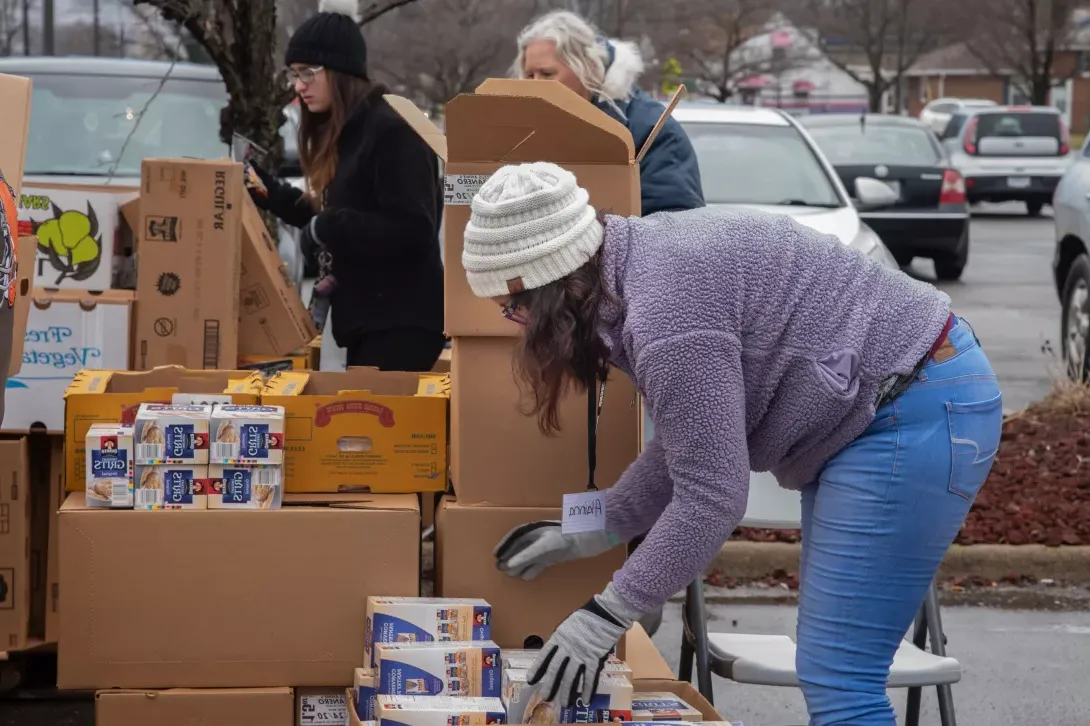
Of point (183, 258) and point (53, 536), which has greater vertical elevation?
point (183, 258)

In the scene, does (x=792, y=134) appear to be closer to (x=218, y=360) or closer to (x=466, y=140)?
(x=218, y=360)

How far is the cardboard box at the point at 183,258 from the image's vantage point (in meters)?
4.42

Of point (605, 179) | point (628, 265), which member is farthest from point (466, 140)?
point (628, 265)

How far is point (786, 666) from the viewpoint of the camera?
3.49 m

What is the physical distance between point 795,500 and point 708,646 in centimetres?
61

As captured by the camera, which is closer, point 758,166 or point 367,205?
point 367,205

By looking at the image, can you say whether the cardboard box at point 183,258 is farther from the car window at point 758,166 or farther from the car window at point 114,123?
the car window at point 758,166

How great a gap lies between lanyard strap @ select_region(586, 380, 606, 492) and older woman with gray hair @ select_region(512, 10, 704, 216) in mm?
1040

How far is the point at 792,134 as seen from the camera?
914 centimetres

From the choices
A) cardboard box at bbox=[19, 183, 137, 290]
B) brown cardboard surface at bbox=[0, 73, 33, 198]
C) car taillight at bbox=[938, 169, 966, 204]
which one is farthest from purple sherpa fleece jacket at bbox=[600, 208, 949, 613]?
car taillight at bbox=[938, 169, 966, 204]

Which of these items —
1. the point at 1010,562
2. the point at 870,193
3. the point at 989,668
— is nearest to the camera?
the point at 989,668

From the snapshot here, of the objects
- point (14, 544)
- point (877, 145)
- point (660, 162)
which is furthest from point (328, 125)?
point (877, 145)

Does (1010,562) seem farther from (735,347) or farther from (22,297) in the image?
(22,297)

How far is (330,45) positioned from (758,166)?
454 cm
